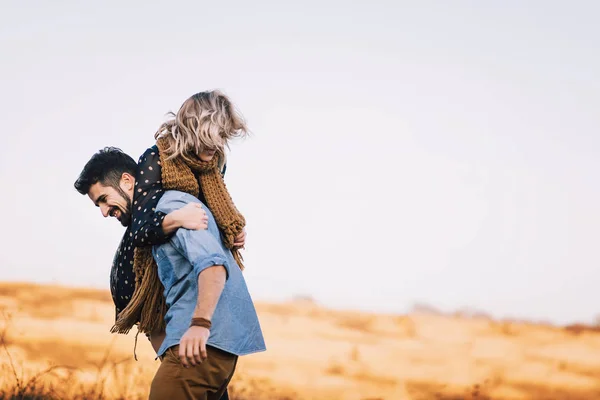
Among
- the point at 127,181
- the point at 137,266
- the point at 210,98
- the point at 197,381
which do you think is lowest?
the point at 197,381

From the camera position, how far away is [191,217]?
143 inches

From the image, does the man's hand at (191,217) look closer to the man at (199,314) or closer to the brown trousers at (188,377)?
the man at (199,314)

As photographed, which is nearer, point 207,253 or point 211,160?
point 207,253

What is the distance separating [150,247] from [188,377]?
67cm

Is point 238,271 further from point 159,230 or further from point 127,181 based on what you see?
point 127,181

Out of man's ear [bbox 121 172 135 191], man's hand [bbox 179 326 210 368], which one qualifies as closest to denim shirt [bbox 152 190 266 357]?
man's hand [bbox 179 326 210 368]

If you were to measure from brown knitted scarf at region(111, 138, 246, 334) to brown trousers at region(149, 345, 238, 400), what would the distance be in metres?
0.49

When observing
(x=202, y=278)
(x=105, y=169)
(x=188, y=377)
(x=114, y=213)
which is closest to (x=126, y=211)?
(x=114, y=213)

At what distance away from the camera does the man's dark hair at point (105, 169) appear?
13.6 feet

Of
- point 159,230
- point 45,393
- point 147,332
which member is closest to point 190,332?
point 159,230

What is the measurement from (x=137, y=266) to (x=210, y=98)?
84 centimetres

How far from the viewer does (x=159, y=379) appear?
139 inches

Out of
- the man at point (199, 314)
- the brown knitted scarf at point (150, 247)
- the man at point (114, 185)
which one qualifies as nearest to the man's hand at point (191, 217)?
the man at point (199, 314)

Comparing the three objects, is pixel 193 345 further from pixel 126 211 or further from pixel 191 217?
pixel 126 211
